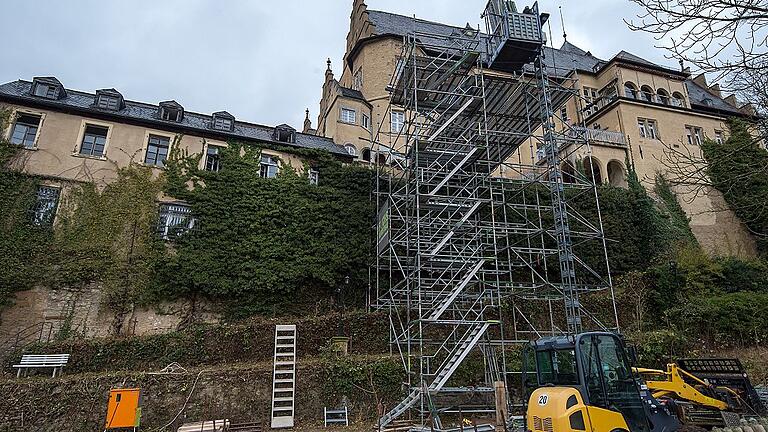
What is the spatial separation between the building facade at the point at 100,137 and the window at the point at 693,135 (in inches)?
873

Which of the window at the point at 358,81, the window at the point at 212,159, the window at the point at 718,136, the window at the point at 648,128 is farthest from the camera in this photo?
the window at the point at 718,136

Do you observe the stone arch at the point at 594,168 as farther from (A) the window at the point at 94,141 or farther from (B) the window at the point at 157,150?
(A) the window at the point at 94,141

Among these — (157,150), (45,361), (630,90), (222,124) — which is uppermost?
(630,90)

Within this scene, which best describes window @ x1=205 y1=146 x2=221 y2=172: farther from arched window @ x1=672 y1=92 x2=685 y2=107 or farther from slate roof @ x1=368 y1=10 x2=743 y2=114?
arched window @ x1=672 y1=92 x2=685 y2=107

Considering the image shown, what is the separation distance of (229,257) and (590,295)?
44.3 ft

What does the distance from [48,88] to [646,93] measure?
31.5m

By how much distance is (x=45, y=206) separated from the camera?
16375mm

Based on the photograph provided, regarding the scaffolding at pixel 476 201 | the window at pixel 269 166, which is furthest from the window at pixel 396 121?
the scaffolding at pixel 476 201

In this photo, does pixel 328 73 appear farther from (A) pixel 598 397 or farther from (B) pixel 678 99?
(A) pixel 598 397

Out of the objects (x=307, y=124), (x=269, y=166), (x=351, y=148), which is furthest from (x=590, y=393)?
(x=307, y=124)

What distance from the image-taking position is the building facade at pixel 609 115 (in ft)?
81.3

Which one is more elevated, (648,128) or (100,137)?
(648,128)

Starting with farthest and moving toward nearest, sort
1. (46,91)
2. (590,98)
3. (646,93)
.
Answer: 1. (590,98)
2. (646,93)
3. (46,91)

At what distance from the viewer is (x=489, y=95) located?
1536cm
